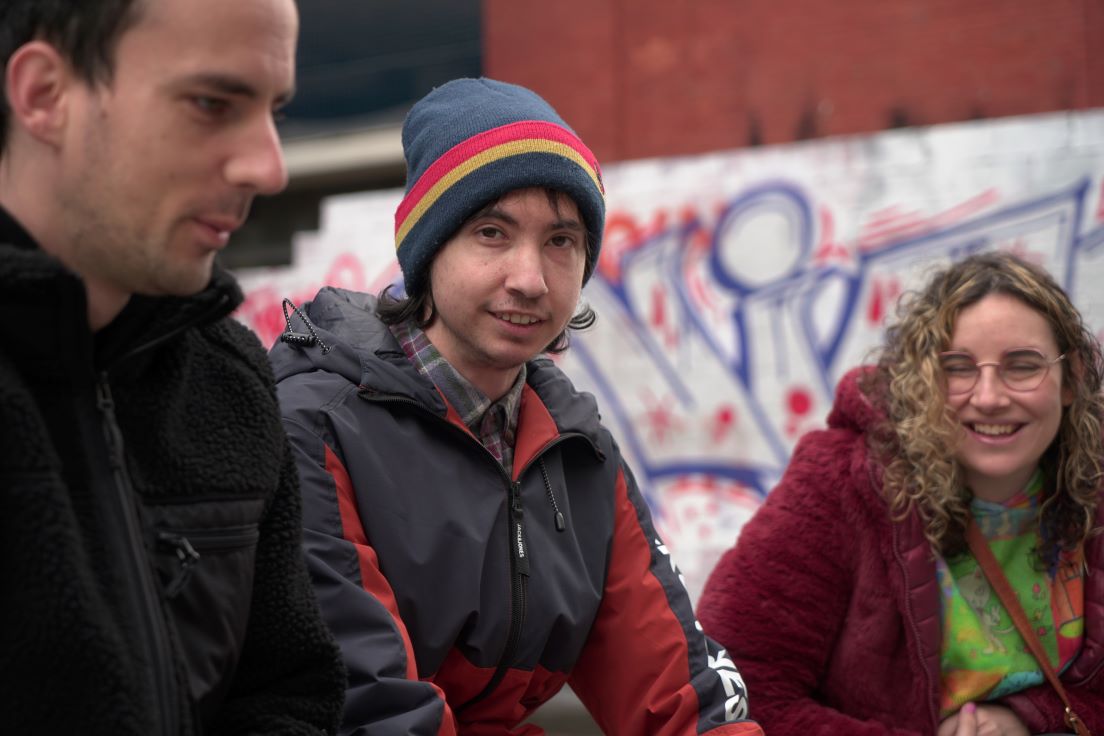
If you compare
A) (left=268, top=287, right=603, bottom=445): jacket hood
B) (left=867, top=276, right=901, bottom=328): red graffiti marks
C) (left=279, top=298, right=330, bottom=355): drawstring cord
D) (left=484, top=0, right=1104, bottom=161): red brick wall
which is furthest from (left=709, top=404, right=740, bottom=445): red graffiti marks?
(left=279, top=298, right=330, bottom=355): drawstring cord

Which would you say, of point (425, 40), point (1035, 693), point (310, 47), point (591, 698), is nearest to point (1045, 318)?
point (1035, 693)

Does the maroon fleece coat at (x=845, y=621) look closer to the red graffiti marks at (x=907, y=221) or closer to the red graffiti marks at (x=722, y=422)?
the red graffiti marks at (x=907, y=221)

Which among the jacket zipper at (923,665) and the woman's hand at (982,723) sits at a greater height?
the jacket zipper at (923,665)

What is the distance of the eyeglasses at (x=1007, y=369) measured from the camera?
3100mm

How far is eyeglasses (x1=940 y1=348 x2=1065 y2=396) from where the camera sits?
3.10 meters

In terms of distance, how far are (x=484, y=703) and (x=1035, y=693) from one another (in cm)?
140

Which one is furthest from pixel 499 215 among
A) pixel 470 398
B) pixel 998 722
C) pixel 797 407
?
pixel 797 407

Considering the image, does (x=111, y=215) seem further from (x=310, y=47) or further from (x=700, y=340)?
(x=310, y=47)

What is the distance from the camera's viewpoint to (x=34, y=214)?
1423mm

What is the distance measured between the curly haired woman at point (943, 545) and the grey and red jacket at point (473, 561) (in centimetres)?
47

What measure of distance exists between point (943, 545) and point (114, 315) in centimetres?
220

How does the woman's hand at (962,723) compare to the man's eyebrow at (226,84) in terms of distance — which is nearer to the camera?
the man's eyebrow at (226,84)

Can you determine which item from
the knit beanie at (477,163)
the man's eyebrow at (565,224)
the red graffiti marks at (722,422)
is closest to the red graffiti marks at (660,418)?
the red graffiti marks at (722,422)

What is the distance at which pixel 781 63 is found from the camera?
29.2ft
